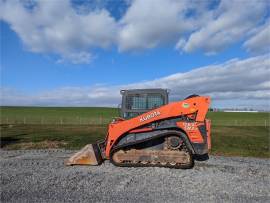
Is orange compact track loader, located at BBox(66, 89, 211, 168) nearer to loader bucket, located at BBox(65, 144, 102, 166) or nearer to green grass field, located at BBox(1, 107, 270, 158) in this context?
loader bucket, located at BBox(65, 144, 102, 166)

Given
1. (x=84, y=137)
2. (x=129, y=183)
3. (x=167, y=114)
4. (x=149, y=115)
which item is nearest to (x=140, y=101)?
(x=149, y=115)

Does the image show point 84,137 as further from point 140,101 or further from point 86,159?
point 86,159

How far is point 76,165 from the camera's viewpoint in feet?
30.0

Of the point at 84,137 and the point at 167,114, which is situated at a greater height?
the point at 167,114

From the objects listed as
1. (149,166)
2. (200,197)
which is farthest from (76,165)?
(200,197)

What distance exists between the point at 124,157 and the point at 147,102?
2285 mm

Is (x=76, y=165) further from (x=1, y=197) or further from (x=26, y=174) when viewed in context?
(x=1, y=197)

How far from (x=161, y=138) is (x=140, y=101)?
191 centimetres

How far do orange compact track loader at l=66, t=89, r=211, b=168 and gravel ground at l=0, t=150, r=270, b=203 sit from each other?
0.38 meters

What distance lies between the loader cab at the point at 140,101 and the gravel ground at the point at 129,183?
2.21 meters

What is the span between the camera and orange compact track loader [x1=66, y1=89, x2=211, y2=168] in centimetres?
877

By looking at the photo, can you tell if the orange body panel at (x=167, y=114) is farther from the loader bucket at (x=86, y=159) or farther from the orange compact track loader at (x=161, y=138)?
the loader bucket at (x=86, y=159)

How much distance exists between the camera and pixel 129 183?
275 inches

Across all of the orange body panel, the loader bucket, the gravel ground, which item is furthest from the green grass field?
the loader bucket
